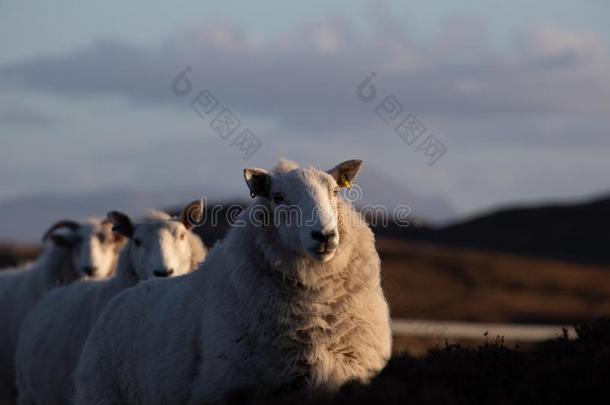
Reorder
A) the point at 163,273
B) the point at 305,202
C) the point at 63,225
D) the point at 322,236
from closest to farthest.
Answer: the point at 322,236 → the point at 305,202 → the point at 163,273 → the point at 63,225

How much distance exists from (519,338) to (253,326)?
2161 centimetres

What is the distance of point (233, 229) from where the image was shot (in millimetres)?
9617

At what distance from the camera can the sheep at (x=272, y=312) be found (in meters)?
8.65

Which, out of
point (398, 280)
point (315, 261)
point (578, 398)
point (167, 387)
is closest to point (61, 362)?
point (167, 387)

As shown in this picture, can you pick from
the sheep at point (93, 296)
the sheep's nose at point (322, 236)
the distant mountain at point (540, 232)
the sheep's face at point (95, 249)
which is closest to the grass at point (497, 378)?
the sheep's nose at point (322, 236)

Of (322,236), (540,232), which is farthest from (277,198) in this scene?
(540,232)

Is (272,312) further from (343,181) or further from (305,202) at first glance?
(343,181)

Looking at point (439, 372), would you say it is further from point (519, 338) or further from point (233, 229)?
point (519, 338)

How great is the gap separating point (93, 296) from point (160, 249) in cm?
136

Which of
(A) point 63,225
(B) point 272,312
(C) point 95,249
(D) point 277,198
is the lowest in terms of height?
(B) point 272,312

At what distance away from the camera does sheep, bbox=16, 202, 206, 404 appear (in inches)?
499

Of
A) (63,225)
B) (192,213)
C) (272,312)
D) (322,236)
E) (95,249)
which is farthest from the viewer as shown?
(63,225)

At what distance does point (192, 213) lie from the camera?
13281 mm

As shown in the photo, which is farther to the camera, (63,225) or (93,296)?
(63,225)
